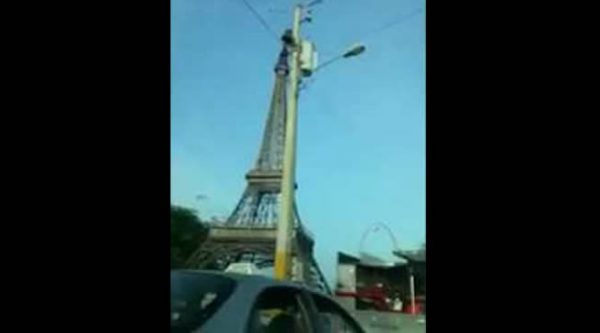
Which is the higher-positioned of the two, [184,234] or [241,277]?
[184,234]

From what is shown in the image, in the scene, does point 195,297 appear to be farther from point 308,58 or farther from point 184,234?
point 308,58

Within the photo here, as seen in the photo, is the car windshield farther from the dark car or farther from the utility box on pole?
the utility box on pole

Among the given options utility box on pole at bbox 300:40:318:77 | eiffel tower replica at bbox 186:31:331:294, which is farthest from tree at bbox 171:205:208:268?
utility box on pole at bbox 300:40:318:77

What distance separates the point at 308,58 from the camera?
2.01 metres

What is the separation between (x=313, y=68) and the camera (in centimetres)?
203

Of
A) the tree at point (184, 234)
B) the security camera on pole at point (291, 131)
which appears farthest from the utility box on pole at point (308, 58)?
the tree at point (184, 234)

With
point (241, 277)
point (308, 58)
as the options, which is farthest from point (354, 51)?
point (241, 277)

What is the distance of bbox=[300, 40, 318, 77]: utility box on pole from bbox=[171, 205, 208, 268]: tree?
0.43 meters

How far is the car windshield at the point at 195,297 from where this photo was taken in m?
1.81

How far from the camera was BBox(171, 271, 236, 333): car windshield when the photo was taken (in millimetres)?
1806

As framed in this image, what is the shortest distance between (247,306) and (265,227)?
258 millimetres
